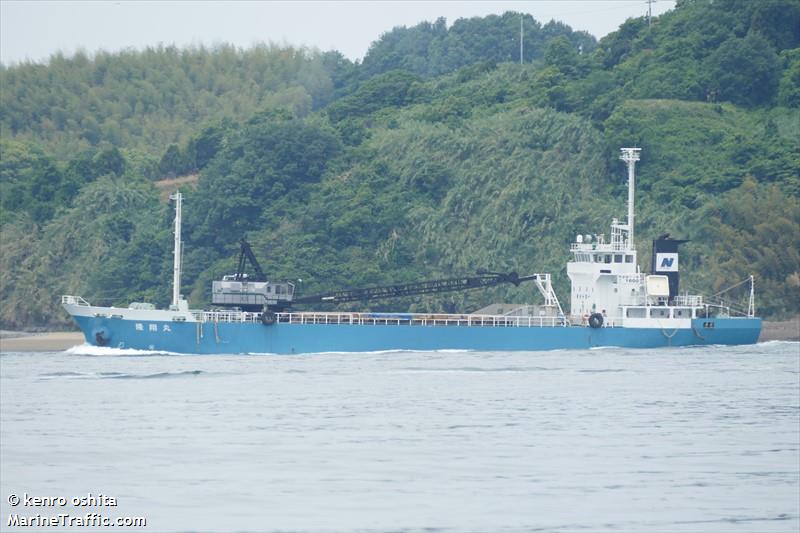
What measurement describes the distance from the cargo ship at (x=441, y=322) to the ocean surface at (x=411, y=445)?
6.44 m

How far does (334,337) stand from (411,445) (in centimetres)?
2631

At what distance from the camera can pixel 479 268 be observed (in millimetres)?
78875

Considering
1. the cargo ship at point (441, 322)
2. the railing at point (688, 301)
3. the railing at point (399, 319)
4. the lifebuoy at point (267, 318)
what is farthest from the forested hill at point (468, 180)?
the lifebuoy at point (267, 318)

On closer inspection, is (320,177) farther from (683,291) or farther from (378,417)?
(378,417)

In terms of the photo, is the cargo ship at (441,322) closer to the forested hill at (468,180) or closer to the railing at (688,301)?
the railing at (688,301)

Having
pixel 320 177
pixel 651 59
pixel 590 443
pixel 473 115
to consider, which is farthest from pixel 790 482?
pixel 651 59

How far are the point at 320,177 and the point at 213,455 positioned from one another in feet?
195

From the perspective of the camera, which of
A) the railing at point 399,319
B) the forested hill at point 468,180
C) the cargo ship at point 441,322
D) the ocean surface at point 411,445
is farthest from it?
the forested hill at point 468,180

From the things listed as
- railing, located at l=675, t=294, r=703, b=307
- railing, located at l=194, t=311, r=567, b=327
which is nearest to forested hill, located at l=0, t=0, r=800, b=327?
railing, located at l=675, t=294, r=703, b=307

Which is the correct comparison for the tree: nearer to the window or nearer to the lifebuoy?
the window

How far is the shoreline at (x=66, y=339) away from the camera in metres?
67.8

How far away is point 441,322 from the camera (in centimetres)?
6312

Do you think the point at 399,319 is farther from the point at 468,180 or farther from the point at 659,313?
the point at 468,180

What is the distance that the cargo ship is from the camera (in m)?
59.8
